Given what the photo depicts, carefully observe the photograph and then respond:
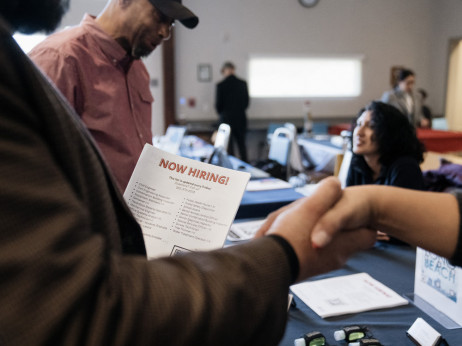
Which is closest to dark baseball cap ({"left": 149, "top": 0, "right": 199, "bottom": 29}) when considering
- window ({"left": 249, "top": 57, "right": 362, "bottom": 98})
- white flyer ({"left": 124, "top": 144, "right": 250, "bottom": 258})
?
white flyer ({"left": 124, "top": 144, "right": 250, "bottom": 258})

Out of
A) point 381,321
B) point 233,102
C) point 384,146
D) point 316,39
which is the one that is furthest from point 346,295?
point 316,39

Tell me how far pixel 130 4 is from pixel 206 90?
564cm

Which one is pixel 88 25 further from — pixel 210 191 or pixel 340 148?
pixel 340 148

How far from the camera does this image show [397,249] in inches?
72.1

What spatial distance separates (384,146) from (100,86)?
159 cm

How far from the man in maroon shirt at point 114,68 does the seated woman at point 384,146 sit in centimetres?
124

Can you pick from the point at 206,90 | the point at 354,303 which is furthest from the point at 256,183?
the point at 206,90

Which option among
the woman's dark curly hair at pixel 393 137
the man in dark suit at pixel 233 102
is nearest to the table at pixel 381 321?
the woman's dark curly hair at pixel 393 137

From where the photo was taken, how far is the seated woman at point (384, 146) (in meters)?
2.41

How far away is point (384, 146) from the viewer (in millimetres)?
2477

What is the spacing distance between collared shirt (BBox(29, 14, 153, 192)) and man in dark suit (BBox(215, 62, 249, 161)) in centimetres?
507

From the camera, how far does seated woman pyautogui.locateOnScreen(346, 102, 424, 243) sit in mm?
2406

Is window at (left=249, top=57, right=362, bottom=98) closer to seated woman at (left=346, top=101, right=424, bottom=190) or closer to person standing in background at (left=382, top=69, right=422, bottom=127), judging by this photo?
person standing in background at (left=382, top=69, right=422, bottom=127)

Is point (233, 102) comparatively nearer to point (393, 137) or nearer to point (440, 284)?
point (393, 137)
